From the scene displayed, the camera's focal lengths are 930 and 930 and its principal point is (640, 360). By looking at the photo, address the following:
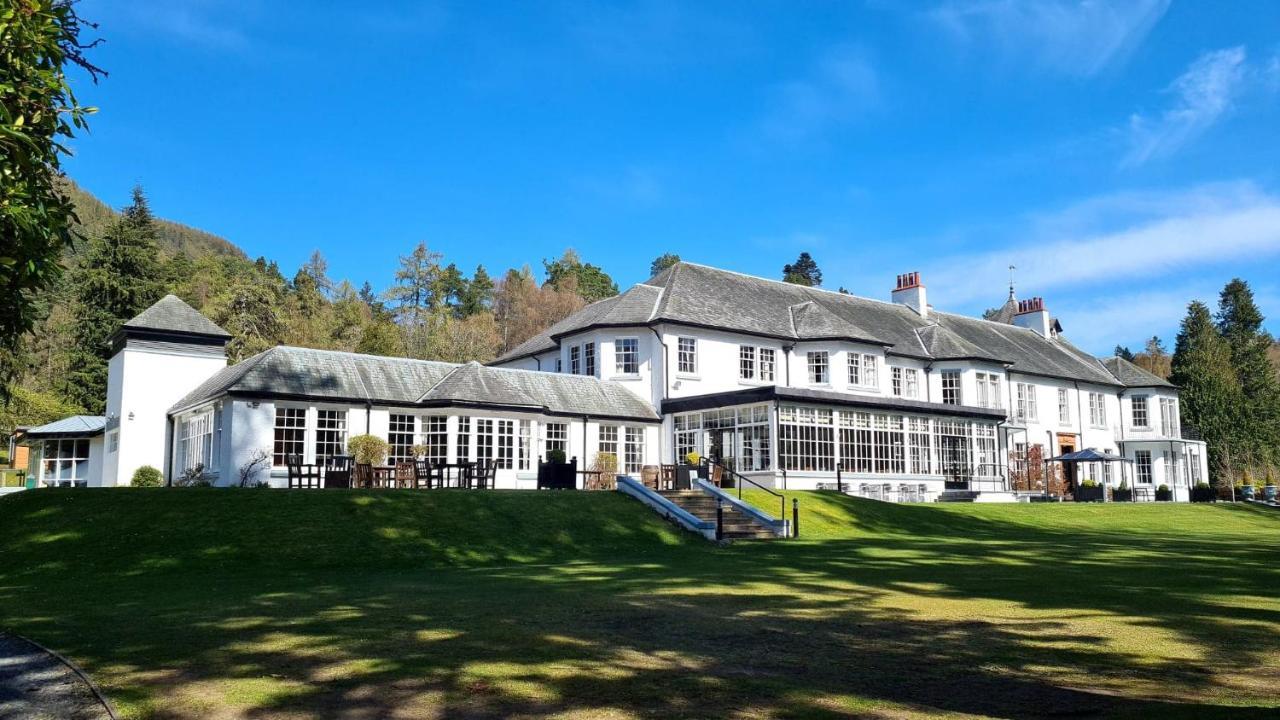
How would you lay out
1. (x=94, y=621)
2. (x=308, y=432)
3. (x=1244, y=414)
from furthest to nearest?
(x=1244, y=414) < (x=308, y=432) < (x=94, y=621)

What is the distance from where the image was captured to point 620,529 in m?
21.8

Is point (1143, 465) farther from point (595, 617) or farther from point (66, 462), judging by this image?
point (66, 462)

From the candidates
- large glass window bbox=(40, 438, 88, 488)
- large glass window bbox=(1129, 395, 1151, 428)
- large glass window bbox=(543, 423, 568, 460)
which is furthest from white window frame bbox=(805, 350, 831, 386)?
large glass window bbox=(40, 438, 88, 488)

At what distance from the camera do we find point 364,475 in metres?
25.3

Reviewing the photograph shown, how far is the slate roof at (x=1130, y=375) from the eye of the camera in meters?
50.3

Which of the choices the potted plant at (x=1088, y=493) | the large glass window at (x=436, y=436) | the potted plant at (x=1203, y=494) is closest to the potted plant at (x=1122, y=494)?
the potted plant at (x=1088, y=493)

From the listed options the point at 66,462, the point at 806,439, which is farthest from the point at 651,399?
the point at 66,462

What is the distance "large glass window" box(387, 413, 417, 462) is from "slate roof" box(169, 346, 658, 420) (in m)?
0.67

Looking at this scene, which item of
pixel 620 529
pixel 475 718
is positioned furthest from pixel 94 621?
pixel 620 529

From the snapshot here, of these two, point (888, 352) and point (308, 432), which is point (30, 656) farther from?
point (888, 352)

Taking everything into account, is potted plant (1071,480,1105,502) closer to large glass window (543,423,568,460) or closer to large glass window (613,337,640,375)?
large glass window (613,337,640,375)

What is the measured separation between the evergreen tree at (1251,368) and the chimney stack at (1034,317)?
17403 millimetres

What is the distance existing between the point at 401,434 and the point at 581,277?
209 feet

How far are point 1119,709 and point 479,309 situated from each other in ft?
273
